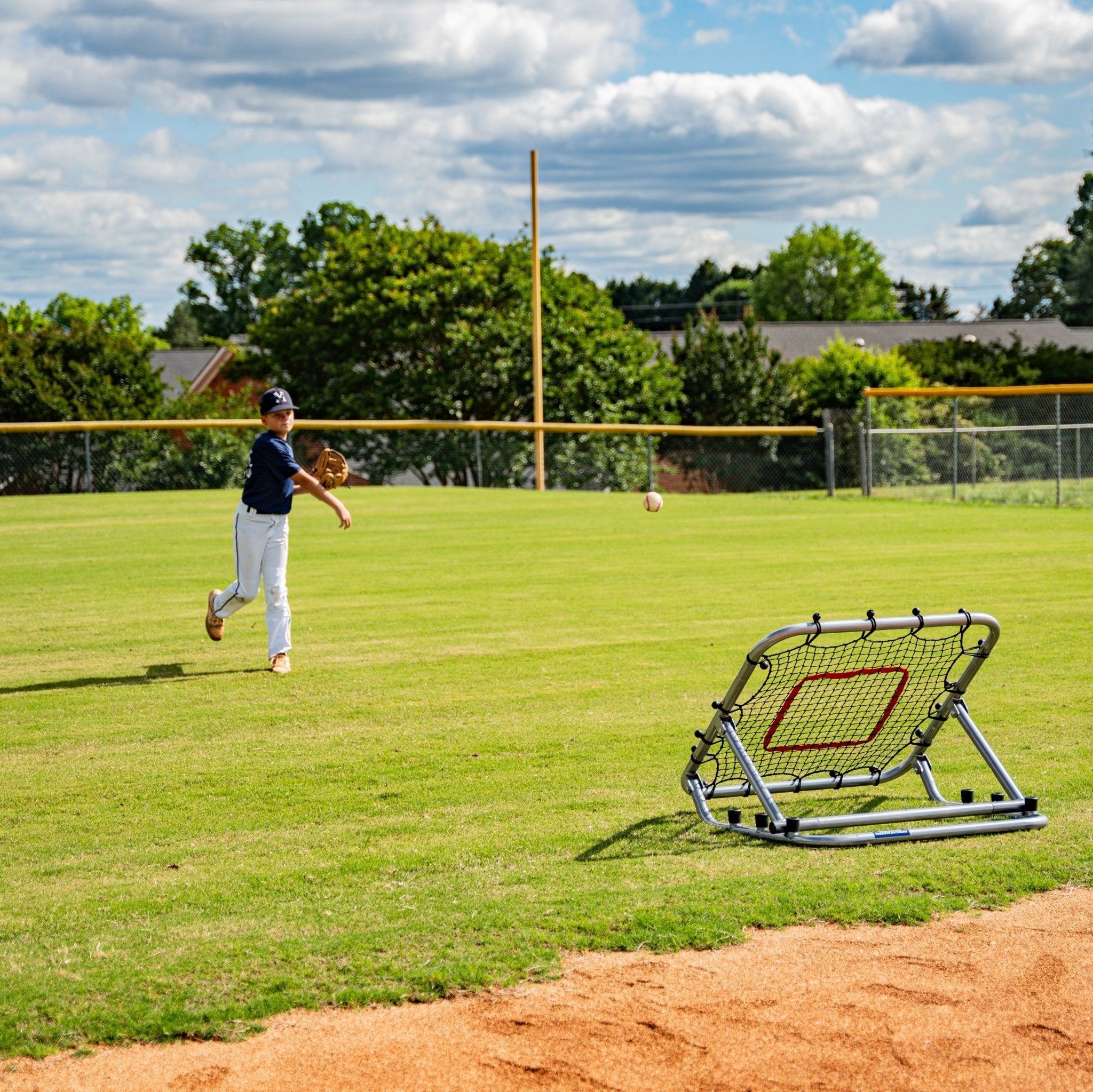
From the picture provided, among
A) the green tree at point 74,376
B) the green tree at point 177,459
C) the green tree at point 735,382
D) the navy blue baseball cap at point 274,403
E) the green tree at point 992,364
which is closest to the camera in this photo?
the navy blue baseball cap at point 274,403

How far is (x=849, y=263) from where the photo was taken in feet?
302

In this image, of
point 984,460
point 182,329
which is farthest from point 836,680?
point 182,329

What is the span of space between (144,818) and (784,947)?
3.22m

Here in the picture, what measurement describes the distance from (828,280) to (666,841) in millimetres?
91695

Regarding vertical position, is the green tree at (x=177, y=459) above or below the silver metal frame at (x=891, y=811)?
above

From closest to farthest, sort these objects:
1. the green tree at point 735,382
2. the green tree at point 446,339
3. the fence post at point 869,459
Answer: the fence post at point 869,459
the green tree at point 446,339
the green tree at point 735,382

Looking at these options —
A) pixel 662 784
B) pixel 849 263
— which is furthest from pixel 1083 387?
pixel 849 263

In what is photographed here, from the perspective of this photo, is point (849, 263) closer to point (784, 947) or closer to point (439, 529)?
point (439, 529)

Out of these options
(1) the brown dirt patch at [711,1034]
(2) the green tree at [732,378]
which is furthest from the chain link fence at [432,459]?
(1) the brown dirt patch at [711,1034]

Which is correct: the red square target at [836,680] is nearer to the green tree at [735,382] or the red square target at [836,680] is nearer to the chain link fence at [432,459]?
the chain link fence at [432,459]

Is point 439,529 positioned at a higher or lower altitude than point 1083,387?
lower

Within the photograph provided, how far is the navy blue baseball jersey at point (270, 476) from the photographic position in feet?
30.6

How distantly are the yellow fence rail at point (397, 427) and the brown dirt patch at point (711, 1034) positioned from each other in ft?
67.4

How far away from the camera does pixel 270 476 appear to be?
947 cm
